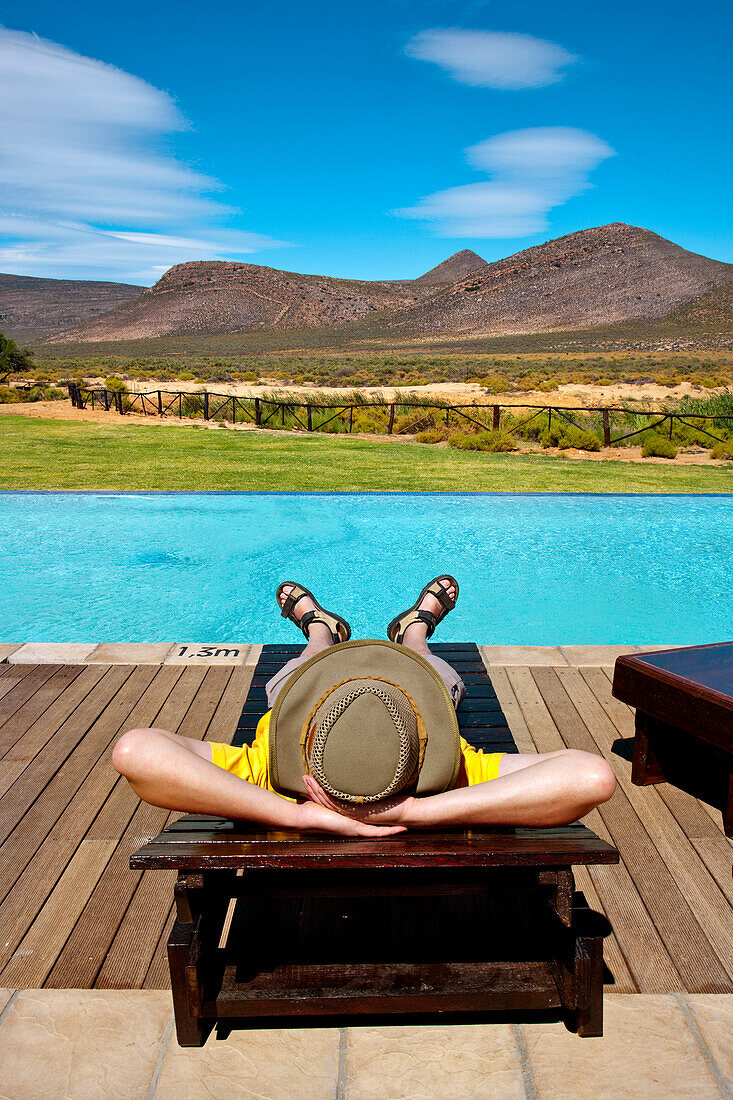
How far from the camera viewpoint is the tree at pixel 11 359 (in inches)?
1084

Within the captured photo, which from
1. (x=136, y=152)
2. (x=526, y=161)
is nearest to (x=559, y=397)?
(x=136, y=152)

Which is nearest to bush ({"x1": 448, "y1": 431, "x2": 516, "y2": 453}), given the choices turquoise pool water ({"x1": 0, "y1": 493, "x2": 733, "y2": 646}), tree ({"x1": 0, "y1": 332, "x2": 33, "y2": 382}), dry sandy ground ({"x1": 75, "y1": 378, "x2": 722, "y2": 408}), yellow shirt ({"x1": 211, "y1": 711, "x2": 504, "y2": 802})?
turquoise pool water ({"x1": 0, "y1": 493, "x2": 733, "y2": 646})

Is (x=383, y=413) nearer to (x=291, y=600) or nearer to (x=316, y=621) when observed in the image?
(x=291, y=600)

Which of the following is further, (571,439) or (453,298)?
(453,298)

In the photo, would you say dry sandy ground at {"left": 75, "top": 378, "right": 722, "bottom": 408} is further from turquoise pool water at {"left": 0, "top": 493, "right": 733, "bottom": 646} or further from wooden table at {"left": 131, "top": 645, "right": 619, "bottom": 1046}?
wooden table at {"left": 131, "top": 645, "right": 619, "bottom": 1046}

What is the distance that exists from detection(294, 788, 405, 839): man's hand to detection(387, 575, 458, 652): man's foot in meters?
1.20

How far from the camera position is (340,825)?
1631mm

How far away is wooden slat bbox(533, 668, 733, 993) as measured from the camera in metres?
1.99

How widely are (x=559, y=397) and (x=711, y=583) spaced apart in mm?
23323

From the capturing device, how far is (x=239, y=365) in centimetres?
4834

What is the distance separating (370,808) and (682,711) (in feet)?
4.96

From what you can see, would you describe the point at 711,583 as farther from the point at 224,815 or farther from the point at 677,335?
the point at 677,335

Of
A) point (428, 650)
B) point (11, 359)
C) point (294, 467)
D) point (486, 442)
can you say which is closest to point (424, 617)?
point (428, 650)

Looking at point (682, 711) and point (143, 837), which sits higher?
point (682, 711)
